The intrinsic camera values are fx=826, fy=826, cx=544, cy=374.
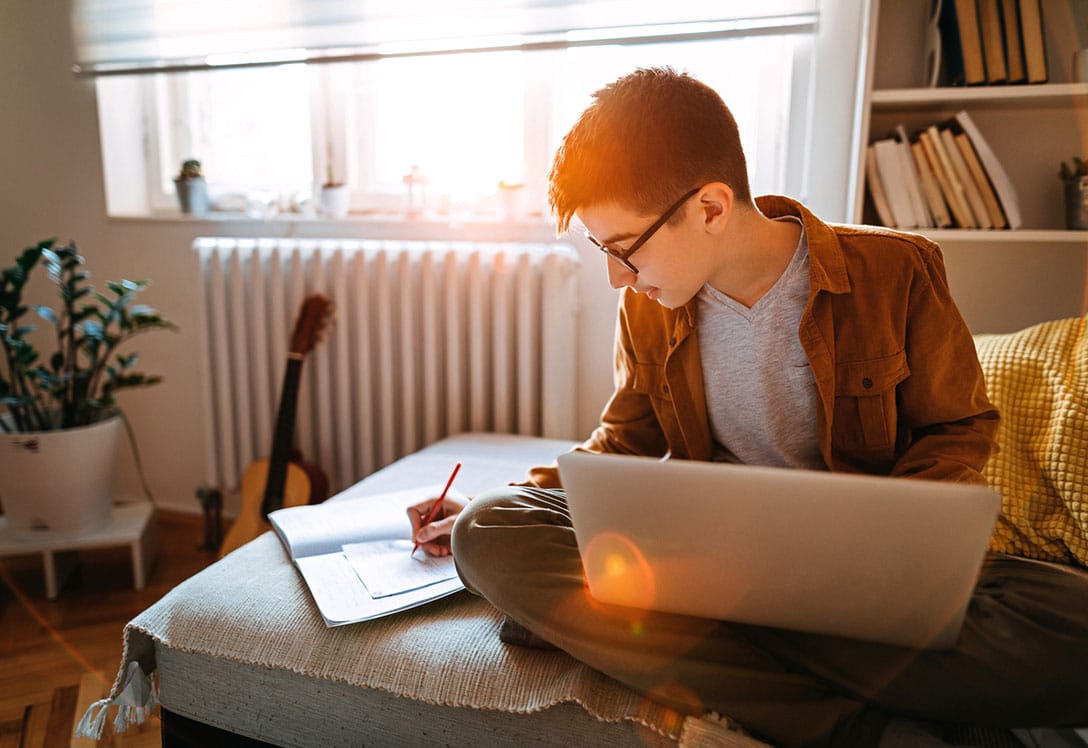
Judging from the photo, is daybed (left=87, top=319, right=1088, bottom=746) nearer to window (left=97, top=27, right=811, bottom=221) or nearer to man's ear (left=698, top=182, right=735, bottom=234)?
man's ear (left=698, top=182, right=735, bottom=234)

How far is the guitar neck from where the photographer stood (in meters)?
2.02

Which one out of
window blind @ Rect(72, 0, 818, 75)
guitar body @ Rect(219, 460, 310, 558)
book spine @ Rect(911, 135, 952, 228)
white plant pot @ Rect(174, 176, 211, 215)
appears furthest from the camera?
white plant pot @ Rect(174, 176, 211, 215)

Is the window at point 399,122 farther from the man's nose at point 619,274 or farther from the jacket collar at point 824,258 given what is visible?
the man's nose at point 619,274

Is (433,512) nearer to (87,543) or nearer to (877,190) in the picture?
(877,190)

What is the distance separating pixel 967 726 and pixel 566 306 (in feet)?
4.05

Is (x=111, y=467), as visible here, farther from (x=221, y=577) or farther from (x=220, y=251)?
(x=221, y=577)

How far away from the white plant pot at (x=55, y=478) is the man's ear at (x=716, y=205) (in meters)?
1.57

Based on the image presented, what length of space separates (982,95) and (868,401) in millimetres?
743

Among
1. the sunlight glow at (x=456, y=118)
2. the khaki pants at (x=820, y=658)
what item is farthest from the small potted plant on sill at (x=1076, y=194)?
the sunlight glow at (x=456, y=118)

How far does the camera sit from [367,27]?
1959 mm

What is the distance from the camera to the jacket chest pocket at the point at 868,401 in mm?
1043

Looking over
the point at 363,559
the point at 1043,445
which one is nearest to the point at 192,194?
the point at 363,559

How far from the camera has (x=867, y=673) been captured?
2.71 ft

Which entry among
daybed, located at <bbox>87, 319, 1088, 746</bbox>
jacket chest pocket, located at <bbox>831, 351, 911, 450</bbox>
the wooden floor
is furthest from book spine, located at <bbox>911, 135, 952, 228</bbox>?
the wooden floor
